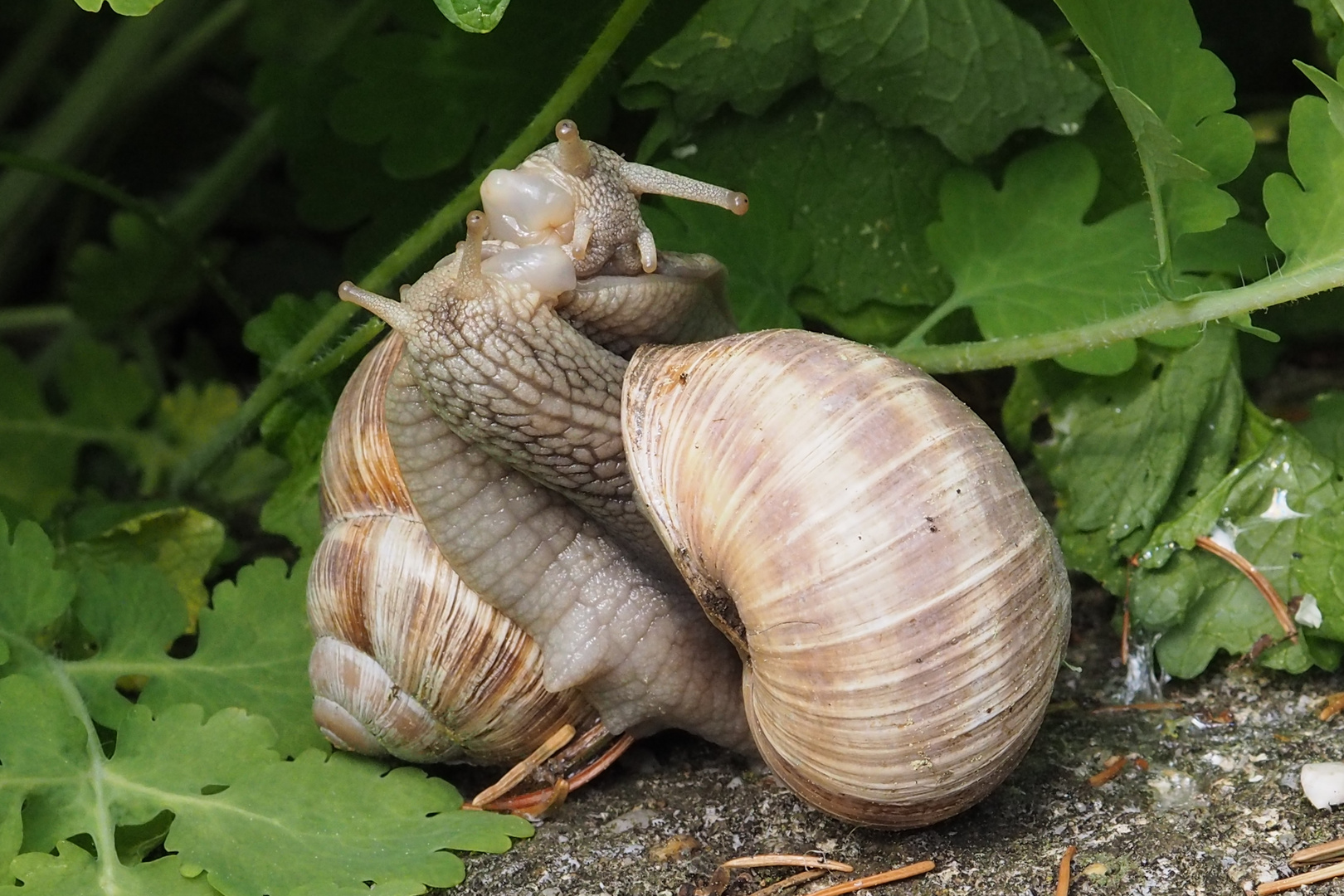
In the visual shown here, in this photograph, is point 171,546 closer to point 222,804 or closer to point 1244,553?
point 222,804

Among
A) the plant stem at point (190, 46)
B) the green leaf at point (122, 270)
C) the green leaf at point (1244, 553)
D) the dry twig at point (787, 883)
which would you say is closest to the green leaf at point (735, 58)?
the green leaf at point (1244, 553)

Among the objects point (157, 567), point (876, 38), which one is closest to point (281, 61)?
point (157, 567)

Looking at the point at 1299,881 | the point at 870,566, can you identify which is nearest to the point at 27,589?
the point at 870,566

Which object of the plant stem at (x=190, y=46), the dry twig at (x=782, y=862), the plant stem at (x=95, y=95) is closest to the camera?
the dry twig at (x=782, y=862)

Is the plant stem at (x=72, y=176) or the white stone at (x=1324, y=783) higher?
the plant stem at (x=72, y=176)

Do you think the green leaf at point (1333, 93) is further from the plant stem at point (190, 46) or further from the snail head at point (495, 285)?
the plant stem at point (190, 46)

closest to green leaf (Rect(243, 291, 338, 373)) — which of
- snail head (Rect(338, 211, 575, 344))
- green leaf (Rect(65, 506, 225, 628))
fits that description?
green leaf (Rect(65, 506, 225, 628))

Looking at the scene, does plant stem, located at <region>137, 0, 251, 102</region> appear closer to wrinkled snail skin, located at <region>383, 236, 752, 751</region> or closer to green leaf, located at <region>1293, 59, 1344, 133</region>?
wrinkled snail skin, located at <region>383, 236, 752, 751</region>
